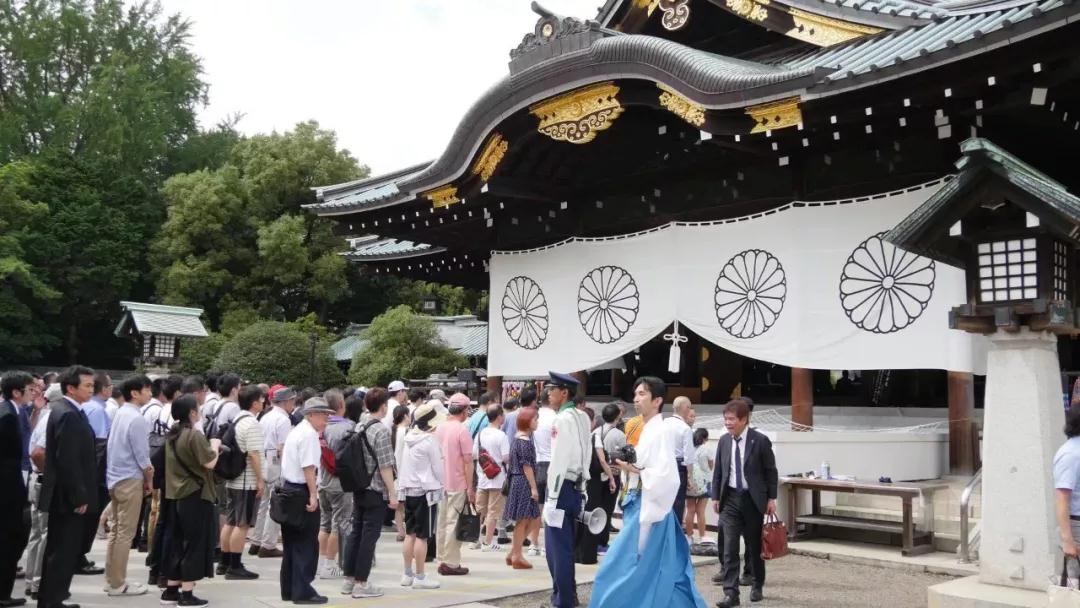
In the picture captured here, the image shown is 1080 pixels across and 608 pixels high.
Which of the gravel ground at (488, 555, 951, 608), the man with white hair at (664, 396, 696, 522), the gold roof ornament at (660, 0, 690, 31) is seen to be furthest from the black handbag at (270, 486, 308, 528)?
the gold roof ornament at (660, 0, 690, 31)

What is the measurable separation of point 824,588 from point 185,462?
5343 mm

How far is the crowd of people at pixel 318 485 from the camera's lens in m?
6.05

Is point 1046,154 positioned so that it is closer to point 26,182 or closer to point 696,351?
point 696,351

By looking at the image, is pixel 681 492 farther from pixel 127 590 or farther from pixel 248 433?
pixel 127 590

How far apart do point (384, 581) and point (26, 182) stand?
2823 cm

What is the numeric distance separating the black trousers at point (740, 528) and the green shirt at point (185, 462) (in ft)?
13.0

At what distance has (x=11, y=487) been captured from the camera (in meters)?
6.38

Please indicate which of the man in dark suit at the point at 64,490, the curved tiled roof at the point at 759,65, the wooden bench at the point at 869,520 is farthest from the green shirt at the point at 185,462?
the curved tiled roof at the point at 759,65

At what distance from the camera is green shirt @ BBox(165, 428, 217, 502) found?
645cm

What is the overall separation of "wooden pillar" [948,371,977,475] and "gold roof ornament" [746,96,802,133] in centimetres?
346

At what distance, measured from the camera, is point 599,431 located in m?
9.30

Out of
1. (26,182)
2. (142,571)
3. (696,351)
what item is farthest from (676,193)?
(26,182)

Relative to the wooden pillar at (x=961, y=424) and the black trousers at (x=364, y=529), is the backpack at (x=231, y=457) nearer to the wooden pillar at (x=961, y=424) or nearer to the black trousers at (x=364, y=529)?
the black trousers at (x=364, y=529)

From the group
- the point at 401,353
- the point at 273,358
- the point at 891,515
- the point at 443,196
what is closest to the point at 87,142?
the point at 273,358
